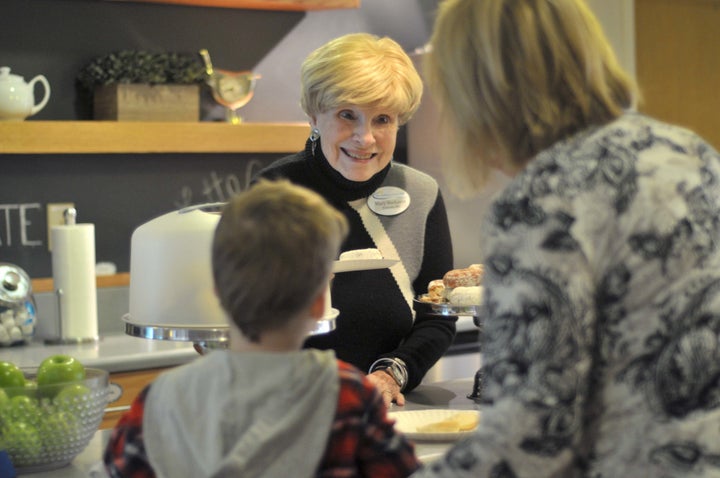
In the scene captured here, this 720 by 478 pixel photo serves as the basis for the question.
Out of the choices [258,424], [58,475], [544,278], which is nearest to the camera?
[544,278]

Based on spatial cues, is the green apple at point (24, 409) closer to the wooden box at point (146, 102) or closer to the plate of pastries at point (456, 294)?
the plate of pastries at point (456, 294)

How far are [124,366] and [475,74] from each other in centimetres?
205

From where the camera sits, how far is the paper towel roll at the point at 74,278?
316cm

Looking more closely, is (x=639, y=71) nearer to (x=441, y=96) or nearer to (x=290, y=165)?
(x=290, y=165)

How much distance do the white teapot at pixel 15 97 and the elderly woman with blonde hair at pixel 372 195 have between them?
1393 millimetres

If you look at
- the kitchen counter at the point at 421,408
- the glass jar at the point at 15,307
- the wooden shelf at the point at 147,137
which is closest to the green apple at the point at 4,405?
the kitchen counter at the point at 421,408

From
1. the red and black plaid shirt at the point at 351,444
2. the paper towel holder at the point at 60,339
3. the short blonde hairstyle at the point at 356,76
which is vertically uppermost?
the short blonde hairstyle at the point at 356,76

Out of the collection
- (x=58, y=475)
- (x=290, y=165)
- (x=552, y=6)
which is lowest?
(x=58, y=475)

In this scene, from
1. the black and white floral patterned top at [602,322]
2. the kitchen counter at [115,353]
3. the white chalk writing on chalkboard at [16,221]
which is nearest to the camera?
the black and white floral patterned top at [602,322]

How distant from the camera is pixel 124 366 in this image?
2.96 meters

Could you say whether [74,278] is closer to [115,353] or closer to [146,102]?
[115,353]

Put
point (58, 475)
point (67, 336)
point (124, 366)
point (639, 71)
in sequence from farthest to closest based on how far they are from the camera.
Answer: point (639, 71) < point (67, 336) < point (124, 366) < point (58, 475)

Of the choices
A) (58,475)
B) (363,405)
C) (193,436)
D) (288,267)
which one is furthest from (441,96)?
Answer: (58,475)

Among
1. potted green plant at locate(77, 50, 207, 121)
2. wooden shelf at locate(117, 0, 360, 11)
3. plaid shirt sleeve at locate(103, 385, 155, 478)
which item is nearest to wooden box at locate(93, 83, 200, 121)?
potted green plant at locate(77, 50, 207, 121)
